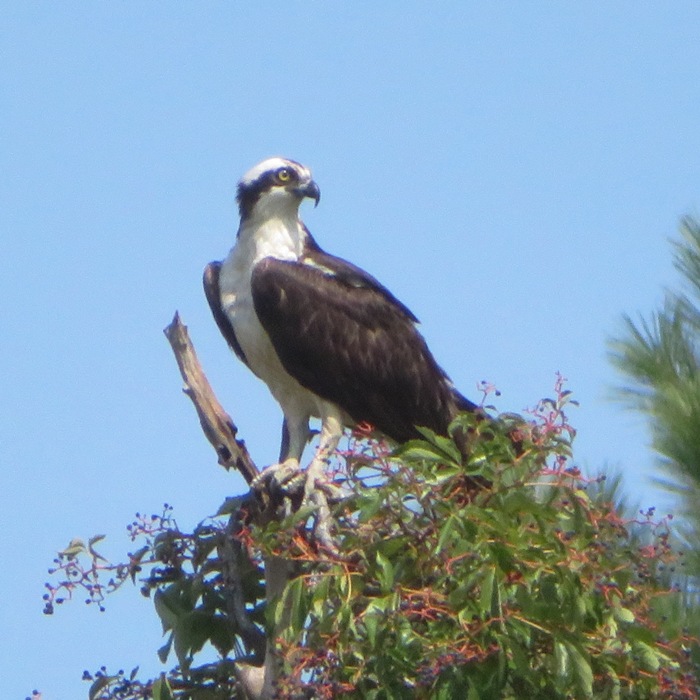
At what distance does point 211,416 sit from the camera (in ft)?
21.9

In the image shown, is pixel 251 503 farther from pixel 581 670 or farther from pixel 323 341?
pixel 581 670

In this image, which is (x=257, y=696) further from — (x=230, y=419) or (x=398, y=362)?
(x=398, y=362)

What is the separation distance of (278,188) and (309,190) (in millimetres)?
163

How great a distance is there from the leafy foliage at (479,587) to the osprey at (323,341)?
9.02 feet

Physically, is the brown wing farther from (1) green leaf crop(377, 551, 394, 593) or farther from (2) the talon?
(1) green leaf crop(377, 551, 394, 593)

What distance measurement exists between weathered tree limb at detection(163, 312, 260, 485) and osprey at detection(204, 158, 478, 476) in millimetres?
1012

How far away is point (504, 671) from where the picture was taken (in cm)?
455

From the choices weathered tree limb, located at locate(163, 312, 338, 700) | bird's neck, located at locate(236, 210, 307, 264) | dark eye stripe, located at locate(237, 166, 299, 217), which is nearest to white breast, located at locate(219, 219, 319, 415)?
bird's neck, located at locate(236, 210, 307, 264)

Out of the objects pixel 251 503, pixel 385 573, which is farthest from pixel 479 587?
pixel 251 503

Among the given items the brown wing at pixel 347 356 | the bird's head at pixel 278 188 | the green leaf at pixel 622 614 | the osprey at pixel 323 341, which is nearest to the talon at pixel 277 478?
the osprey at pixel 323 341

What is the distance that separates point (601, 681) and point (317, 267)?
12.6ft

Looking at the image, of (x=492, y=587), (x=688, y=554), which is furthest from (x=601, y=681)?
(x=688, y=554)

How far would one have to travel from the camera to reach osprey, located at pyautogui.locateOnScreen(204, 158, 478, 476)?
7.89 meters

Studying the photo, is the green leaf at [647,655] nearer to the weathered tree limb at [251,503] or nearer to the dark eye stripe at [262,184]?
the weathered tree limb at [251,503]
